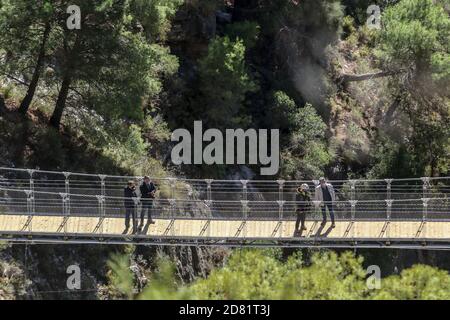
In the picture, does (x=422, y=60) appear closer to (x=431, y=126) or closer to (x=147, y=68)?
(x=431, y=126)

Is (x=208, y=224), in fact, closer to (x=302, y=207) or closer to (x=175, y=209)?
(x=175, y=209)

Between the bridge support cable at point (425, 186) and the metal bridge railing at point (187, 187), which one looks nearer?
the metal bridge railing at point (187, 187)

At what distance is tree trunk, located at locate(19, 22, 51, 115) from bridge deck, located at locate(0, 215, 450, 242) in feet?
23.0

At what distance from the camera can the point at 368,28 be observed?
163 ft

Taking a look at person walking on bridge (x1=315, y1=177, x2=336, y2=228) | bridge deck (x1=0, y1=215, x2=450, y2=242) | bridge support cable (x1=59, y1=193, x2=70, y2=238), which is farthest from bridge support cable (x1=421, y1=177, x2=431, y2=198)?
bridge support cable (x1=59, y1=193, x2=70, y2=238)

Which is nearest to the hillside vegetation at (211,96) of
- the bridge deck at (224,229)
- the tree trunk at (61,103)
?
the tree trunk at (61,103)

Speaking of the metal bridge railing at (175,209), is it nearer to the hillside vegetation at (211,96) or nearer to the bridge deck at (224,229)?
the bridge deck at (224,229)

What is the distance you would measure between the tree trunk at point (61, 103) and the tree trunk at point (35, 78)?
809mm

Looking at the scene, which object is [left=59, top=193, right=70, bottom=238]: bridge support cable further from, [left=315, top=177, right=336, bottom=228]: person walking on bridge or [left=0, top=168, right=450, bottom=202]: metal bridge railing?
[left=315, top=177, right=336, bottom=228]: person walking on bridge

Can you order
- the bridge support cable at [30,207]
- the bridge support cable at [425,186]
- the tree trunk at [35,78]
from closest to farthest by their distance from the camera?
the bridge support cable at [30,207] < the tree trunk at [35,78] < the bridge support cable at [425,186]

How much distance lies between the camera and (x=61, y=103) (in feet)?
118

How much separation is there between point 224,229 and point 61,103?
856 cm

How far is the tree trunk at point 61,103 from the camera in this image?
116 feet
